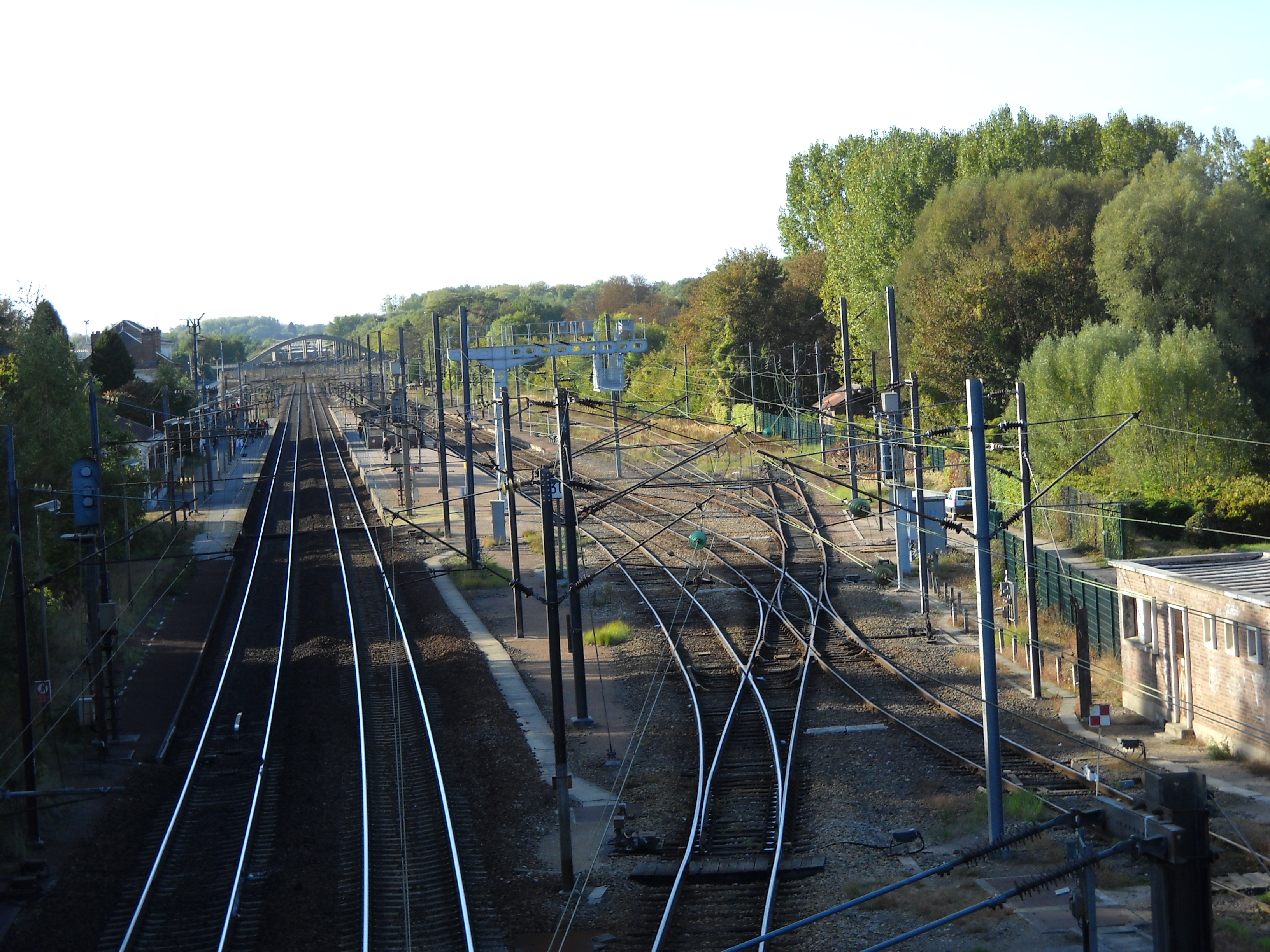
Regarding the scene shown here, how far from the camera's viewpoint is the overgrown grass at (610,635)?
19.9 metres

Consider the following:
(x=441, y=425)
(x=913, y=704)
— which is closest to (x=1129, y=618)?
(x=913, y=704)

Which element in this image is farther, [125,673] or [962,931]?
[125,673]

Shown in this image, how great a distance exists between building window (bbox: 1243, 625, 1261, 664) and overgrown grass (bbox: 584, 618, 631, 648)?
9.82 meters

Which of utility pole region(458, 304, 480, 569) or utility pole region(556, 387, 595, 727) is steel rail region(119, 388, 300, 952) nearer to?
utility pole region(556, 387, 595, 727)

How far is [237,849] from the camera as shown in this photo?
1153 centimetres

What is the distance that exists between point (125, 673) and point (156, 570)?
1059cm

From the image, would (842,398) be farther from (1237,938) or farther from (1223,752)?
(1237,938)

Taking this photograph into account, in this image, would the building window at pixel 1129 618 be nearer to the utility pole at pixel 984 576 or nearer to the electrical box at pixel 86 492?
the utility pole at pixel 984 576

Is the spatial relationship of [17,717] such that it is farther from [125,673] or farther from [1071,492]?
[1071,492]

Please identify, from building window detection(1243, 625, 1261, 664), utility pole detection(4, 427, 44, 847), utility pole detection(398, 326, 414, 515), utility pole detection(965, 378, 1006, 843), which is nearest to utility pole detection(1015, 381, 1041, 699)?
building window detection(1243, 625, 1261, 664)

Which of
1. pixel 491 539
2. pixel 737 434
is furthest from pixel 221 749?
pixel 491 539

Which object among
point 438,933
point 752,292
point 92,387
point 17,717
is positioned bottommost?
point 438,933

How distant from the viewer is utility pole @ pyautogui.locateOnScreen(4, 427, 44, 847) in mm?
11969

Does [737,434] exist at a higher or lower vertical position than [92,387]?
lower
